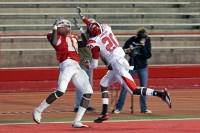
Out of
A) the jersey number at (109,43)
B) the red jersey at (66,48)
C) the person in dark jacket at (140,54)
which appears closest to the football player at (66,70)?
the red jersey at (66,48)

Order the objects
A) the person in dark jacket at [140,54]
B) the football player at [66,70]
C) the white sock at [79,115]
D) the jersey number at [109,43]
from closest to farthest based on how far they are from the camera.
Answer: the white sock at [79,115], the football player at [66,70], the jersey number at [109,43], the person in dark jacket at [140,54]

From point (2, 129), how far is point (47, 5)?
14864mm

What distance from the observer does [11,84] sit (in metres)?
22.4

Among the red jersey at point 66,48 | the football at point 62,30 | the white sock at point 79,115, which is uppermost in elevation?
the football at point 62,30

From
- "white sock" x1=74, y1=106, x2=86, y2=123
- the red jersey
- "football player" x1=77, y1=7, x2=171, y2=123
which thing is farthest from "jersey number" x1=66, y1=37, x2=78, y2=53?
"white sock" x1=74, y1=106, x2=86, y2=123

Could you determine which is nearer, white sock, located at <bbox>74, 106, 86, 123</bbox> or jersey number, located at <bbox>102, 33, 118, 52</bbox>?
white sock, located at <bbox>74, 106, 86, 123</bbox>

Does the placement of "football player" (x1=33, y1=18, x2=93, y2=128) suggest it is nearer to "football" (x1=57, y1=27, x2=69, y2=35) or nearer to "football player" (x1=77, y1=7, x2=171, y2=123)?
"football" (x1=57, y1=27, x2=69, y2=35)

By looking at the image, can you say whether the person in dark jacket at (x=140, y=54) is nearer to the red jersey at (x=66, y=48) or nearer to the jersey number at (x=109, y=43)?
the jersey number at (x=109, y=43)

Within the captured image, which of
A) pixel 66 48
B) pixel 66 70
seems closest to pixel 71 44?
pixel 66 48

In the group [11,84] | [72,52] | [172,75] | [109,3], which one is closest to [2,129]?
[72,52]

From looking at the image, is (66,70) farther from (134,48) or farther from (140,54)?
(140,54)

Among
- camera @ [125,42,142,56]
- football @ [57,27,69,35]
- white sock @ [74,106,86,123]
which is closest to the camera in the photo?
white sock @ [74,106,86,123]

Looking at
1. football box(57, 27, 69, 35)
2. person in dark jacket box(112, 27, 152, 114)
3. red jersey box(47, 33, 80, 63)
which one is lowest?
person in dark jacket box(112, 27, 152, 114)

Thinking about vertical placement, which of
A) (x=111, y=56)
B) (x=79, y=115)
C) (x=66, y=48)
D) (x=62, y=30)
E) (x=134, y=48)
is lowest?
(x=79, y=115)
